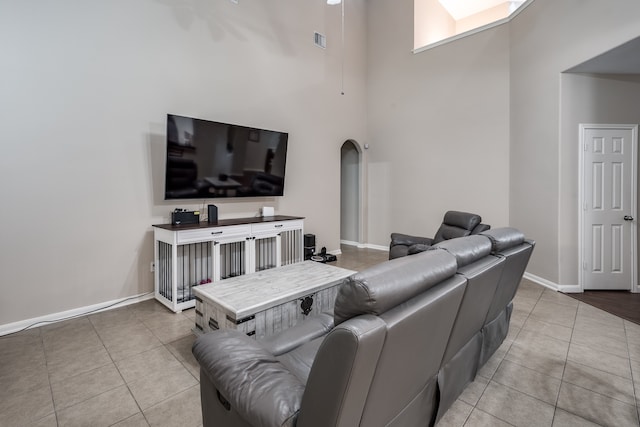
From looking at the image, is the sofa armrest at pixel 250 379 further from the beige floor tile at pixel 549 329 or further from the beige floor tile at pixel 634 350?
the beige floor tile at pixel 634 350

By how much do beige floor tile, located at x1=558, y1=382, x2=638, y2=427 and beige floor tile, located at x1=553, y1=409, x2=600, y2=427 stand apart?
4 centimetres

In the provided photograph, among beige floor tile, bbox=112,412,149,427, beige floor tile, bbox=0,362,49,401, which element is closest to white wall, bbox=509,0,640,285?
beige floor tile, bbox=112,412,149,427

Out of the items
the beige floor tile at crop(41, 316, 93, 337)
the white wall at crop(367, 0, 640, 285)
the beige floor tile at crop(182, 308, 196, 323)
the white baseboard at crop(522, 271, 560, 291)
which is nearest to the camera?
the beige floor tile at crop(41, 316, 93, 337)

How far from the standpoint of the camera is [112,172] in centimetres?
315

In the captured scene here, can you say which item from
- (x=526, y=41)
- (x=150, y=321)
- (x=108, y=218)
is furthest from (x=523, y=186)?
(x=108, y=218)

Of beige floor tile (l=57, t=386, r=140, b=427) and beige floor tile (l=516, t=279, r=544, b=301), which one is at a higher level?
beige floor tile (l=516, t=279, r=544, b=301)

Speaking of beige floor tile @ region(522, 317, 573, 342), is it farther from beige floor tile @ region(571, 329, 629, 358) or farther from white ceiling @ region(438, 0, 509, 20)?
white ceiling @ region(438, 0, 509, 20)

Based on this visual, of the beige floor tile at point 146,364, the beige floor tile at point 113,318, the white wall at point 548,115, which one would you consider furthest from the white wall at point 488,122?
the beige floor tile at point 113,318

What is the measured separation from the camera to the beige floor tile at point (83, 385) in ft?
6.02

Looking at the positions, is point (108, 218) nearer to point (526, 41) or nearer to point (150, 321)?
point (150, 321)

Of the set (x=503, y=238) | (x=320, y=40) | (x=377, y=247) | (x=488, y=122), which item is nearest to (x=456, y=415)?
(x=503, y=238)

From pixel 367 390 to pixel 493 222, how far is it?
15.4 feet

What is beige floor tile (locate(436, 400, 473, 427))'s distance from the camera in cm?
166

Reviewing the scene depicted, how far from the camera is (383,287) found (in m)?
0.98
